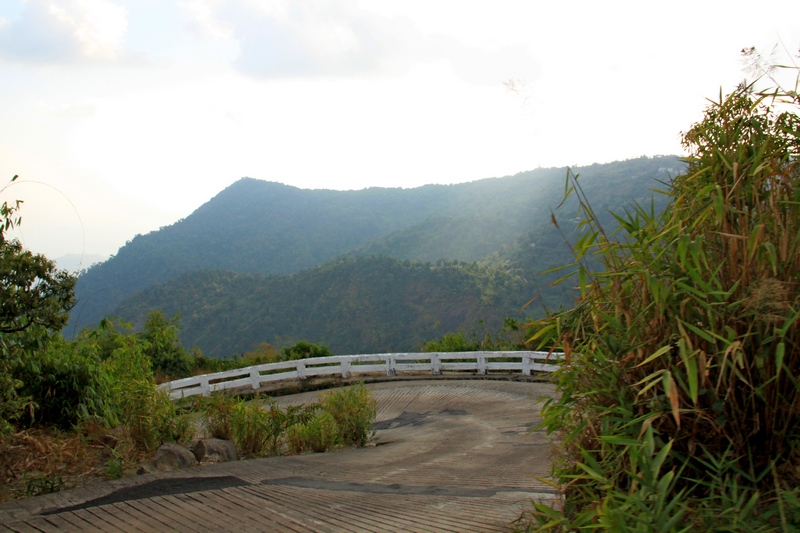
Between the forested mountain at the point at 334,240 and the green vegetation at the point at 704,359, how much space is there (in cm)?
1609

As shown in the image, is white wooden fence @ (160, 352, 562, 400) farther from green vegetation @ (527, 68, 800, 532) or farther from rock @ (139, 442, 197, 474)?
green vegetation @ (527, 68, 800, 532)

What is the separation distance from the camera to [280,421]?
7.32 meters

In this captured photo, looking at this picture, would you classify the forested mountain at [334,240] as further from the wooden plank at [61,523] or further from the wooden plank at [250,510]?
the wooden plank at [61,523]

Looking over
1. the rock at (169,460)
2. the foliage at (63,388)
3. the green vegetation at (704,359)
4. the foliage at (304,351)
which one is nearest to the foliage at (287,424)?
the rock at (169,460)

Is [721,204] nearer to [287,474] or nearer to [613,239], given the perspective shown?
[613,239]

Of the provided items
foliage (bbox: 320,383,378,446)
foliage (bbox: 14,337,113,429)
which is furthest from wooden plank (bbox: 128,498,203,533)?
foliage (bbox: 320,383,378,446)

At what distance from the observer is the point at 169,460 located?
5.58 meters

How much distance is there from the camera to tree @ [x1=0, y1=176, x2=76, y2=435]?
571 centimetres

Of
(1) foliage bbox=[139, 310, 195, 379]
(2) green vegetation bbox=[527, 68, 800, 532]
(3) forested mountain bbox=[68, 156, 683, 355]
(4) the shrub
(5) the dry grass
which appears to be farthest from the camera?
(3) forested mountain bbox=[68, 156, 683, 355]

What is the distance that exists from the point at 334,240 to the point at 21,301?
365 feet

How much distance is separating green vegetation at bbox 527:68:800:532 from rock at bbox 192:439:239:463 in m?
3.90

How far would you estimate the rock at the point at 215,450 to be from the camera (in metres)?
6.07

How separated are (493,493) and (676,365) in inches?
96.1

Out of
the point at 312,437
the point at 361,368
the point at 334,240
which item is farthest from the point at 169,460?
the point at 334,240
